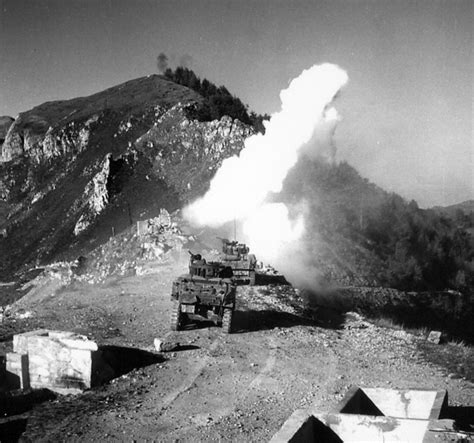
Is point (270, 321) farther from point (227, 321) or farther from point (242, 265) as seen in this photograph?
point (242, 265)

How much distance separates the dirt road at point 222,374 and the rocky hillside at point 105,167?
101 feet

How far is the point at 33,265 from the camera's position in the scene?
56.3m

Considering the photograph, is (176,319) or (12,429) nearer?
(12,429)

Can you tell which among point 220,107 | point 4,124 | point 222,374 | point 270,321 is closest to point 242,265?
point 270,321

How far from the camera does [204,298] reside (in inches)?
717

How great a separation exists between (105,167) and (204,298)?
44707 millimetres

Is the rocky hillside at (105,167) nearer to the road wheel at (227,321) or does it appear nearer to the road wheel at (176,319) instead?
the road wheel at (176,319)

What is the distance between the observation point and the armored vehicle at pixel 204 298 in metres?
18.2

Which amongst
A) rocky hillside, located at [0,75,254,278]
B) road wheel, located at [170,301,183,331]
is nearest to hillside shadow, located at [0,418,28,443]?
road wheel, located at [170,301,183,331]

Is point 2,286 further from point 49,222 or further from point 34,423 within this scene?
point 34,423

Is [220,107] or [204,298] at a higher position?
[220,107]

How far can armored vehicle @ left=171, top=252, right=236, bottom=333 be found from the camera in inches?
715

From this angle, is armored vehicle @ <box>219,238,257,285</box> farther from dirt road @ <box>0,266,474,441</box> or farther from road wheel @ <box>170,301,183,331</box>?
road wheel @ <box>170,301,183,331</box>

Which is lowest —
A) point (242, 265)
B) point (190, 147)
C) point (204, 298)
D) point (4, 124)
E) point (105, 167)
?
point (204, 298)
